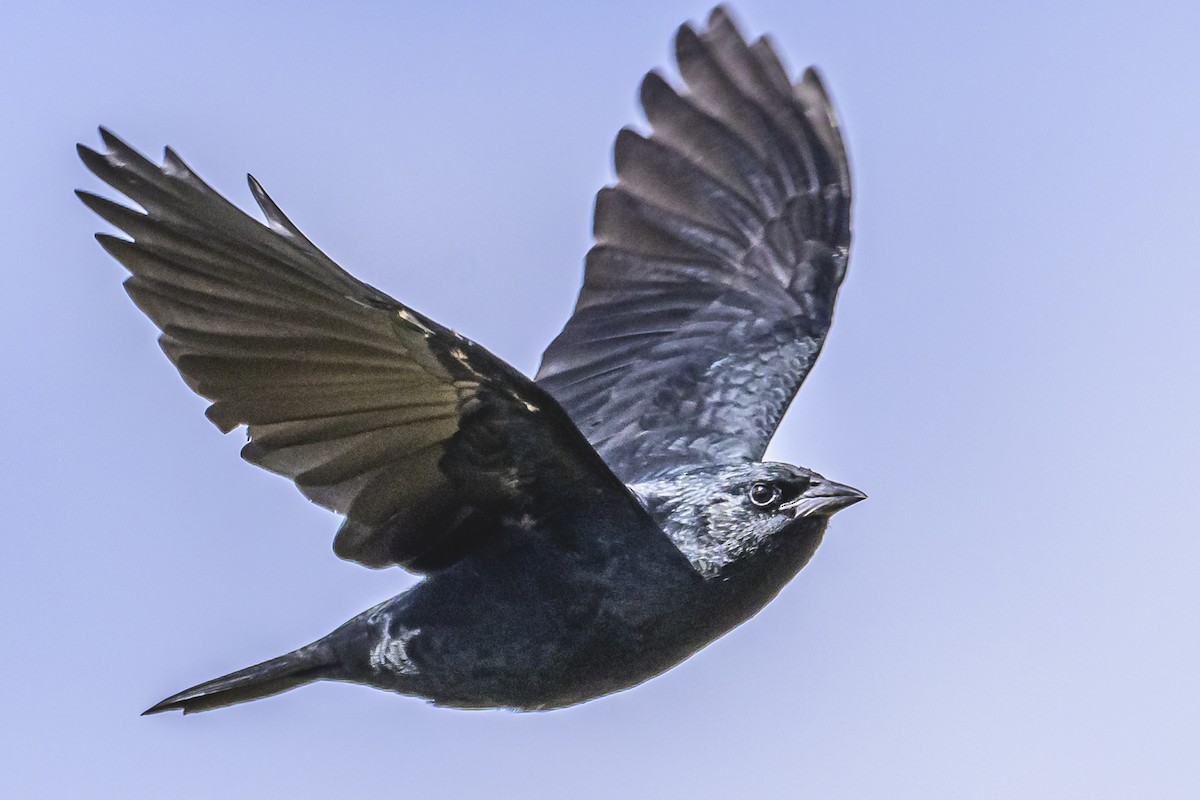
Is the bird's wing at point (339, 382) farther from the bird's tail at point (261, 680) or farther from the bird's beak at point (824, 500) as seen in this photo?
the bird's beak at point (824, 500)

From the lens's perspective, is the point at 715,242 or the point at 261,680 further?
the point at 715,242

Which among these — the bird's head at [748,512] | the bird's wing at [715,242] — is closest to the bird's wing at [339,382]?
the bird's head at [748,512]

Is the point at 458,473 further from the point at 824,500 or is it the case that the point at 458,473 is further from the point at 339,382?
the point at 824,500

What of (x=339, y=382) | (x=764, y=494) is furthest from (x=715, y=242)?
(x=339, y=382)

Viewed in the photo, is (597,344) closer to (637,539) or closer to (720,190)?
(720,190)

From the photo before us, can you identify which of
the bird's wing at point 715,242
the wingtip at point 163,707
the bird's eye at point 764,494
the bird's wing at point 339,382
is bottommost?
the wingtip at point 163,707

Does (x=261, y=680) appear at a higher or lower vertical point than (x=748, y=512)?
lower

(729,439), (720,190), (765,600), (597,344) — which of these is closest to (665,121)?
(720,190)

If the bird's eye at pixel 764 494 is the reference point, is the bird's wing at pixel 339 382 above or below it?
above
